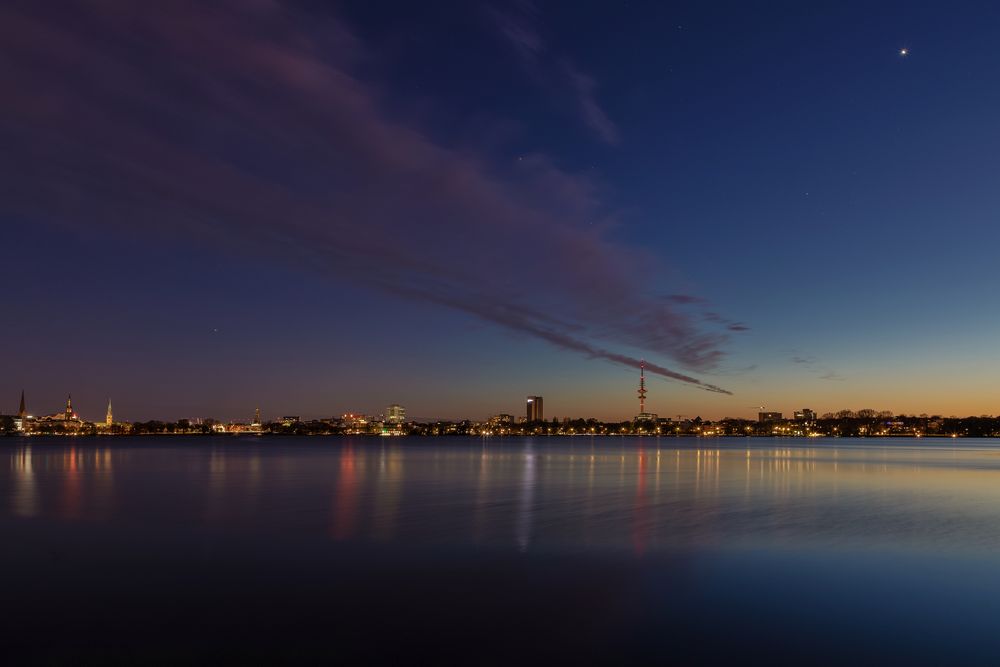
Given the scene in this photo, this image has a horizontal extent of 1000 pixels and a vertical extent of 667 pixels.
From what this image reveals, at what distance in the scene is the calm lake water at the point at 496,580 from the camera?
11.8m

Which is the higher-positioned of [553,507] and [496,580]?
[496,580]

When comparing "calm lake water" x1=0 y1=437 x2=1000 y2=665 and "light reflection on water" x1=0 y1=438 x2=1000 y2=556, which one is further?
"light reflection on water" x1=0 y1=438 x2=1000 y2=556

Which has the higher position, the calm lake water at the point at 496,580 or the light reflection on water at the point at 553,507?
the calm lake water at the point at 496,580

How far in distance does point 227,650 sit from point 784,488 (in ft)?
125

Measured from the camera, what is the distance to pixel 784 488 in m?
42.8

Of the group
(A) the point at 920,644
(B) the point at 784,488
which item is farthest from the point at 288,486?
(A) the point at 920,644

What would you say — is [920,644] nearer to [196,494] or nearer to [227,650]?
[227,650]

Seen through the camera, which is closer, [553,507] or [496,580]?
[496,580]

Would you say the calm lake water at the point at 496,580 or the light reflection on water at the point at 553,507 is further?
the light reflection on water at the point at 553,507

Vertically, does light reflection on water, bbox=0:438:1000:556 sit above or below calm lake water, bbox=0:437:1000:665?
below

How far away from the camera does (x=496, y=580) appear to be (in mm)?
16469

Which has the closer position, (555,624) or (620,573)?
(555,624)

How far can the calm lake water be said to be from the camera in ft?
38.9

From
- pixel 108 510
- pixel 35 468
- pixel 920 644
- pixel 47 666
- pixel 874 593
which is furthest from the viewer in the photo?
pixel 35 468
